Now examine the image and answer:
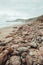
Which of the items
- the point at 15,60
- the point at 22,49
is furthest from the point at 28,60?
the point at 22,49

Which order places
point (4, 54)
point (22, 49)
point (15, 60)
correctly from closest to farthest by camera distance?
point (15, 60) < point (4, 54) < point (22, 49)

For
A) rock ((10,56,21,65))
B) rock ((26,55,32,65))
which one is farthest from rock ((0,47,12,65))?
rock ((26,55,32,65))

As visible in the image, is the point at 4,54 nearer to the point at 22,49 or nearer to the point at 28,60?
the point at 22,49

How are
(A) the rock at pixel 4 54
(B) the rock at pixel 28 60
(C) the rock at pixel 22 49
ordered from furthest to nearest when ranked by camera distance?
1. (C) the rock at pixel 22 49
2. (A) the rock at pixel 4 54
3. (B) the rock at pixel 28 60

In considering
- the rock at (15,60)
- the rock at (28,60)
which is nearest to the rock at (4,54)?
the rock at (15,60)

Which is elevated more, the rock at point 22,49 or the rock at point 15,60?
the rock at point 22,49

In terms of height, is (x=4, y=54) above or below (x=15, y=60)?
above

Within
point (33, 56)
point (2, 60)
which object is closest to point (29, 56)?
point (33, 56)

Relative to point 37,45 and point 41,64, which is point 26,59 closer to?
point 41,64

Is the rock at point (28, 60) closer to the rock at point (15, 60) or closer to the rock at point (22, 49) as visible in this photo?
the rock at point (15, 60)

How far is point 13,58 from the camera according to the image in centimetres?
400

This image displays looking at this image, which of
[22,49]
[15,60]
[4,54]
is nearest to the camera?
[15,60]

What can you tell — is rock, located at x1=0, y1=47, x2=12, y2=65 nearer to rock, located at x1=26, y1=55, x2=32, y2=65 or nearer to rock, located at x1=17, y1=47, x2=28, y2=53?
rock, located at x1=17, y1=47, x2=28, y2=53

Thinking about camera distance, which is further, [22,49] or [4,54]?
[22,49]
